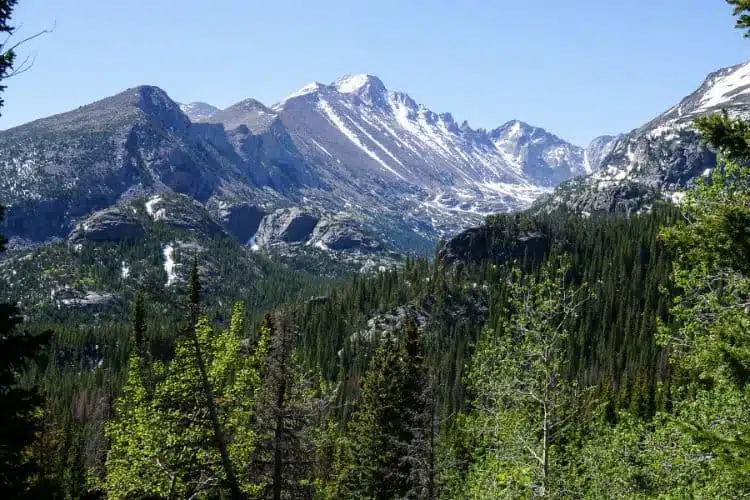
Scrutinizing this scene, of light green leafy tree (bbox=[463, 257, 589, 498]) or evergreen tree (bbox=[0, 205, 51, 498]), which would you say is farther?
light green leafy tree (bbox=[463, 257, 589, 498])

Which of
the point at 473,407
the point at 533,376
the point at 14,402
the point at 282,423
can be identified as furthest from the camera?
the point at 282,423

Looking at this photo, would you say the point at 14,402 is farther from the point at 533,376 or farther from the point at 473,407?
the point at 473,407

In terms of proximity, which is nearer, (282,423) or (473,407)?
(473,407)

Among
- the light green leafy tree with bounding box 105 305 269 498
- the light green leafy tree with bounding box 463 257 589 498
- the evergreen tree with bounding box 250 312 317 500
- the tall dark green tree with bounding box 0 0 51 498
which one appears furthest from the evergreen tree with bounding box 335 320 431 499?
the tall dark green tree with bounding box 0 0 51 498

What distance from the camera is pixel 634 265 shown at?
176m

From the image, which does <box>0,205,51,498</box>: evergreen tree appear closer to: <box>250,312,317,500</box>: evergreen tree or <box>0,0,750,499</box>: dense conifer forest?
<box>0,0,750,499</box>: dense conifer forest

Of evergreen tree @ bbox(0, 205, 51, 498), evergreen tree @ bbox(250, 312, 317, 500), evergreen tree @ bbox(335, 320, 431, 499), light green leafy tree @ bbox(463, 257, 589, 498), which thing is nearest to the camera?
evergreen tree @ bbox(0, 205, 51, 498)

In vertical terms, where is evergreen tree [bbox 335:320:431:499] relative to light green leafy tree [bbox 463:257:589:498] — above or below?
below

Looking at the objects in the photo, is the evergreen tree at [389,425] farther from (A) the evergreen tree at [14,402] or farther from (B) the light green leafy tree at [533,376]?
(A) the evergreen tree at [14,402]

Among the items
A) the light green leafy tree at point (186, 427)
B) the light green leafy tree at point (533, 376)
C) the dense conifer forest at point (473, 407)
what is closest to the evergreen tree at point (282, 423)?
the dense conifer forest at point (473, 407)

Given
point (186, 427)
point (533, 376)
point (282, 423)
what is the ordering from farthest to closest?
point (282, 423), point (186, 427), point (533, 376)

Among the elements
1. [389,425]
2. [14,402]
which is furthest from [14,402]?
[389,425]

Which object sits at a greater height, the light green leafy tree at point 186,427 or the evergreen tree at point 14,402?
the evergreen tree at point 14,402

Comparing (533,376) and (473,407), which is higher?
(533,376)
